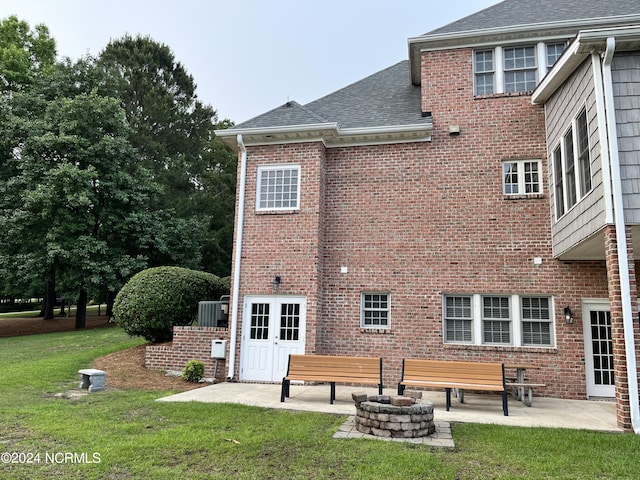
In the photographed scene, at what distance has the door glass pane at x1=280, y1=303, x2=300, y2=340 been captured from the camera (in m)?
10.3

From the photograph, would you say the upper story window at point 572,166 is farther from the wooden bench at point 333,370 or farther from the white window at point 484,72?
Result: the wooden bench at point 333,370

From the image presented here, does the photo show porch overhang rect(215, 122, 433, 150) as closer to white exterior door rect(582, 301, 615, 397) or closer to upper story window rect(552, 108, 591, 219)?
upper story window rect(552, 108, 591, 219)

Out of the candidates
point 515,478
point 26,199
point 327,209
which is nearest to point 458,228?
point 327,209

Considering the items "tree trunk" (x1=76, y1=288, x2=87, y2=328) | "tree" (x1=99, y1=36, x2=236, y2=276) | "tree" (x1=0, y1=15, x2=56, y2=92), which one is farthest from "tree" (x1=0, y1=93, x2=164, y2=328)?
"tree" (x1=99, y1=36, x2=236, y2=276)

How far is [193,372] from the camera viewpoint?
A: 401 inches

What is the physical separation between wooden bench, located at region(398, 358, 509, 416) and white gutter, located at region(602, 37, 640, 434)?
1.76 metres

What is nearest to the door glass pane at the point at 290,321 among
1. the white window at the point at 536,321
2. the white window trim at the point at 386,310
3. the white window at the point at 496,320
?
the white window trim at the point at 386,310

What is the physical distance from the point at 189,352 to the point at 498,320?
741 centimetres

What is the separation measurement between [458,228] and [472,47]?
4.56 metres

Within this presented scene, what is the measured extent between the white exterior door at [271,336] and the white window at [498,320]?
3.45 metres

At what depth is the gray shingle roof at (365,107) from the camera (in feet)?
36.0

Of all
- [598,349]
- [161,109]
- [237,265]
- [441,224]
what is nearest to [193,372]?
[237,265]

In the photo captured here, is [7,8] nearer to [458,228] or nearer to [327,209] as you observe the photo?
Answer: [327,209]

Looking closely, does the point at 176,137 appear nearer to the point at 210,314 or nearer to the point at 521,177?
the point at 210,314
